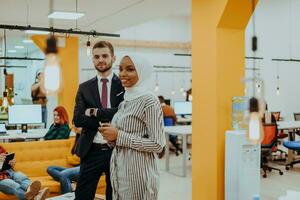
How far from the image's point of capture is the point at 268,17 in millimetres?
12820

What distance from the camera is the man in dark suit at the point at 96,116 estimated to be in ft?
10.3

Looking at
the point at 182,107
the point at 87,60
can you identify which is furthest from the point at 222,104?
the point at 87,60

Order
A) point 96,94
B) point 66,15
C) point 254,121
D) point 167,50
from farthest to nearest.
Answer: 1. point 167,50
2. point 66,15
3. point 96,94
4. point 254,121

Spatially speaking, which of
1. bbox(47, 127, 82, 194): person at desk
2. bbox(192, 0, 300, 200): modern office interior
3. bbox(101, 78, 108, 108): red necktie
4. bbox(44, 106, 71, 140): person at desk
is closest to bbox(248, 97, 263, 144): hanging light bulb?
bbox(101, 78, 108, 108): red necktie

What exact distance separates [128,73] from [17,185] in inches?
123

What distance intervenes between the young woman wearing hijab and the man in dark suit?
0.45 meters

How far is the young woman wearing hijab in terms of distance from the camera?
8.50ft

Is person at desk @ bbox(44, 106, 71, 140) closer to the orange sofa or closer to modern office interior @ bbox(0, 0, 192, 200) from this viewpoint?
modern office interior @ bbox(0, 0, 192, 200)

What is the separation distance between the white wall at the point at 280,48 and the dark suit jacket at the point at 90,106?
32.4ft

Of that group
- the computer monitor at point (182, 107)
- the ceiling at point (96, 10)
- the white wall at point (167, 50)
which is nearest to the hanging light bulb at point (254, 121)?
the ceiling at point (96, 10)

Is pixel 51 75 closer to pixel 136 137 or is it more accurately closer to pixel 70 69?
pixel 136 137

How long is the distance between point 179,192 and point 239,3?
126 inches

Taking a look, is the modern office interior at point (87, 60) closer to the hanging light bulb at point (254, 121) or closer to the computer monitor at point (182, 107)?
the computer monitor at point (182, 107)

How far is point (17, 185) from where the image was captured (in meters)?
5.09
